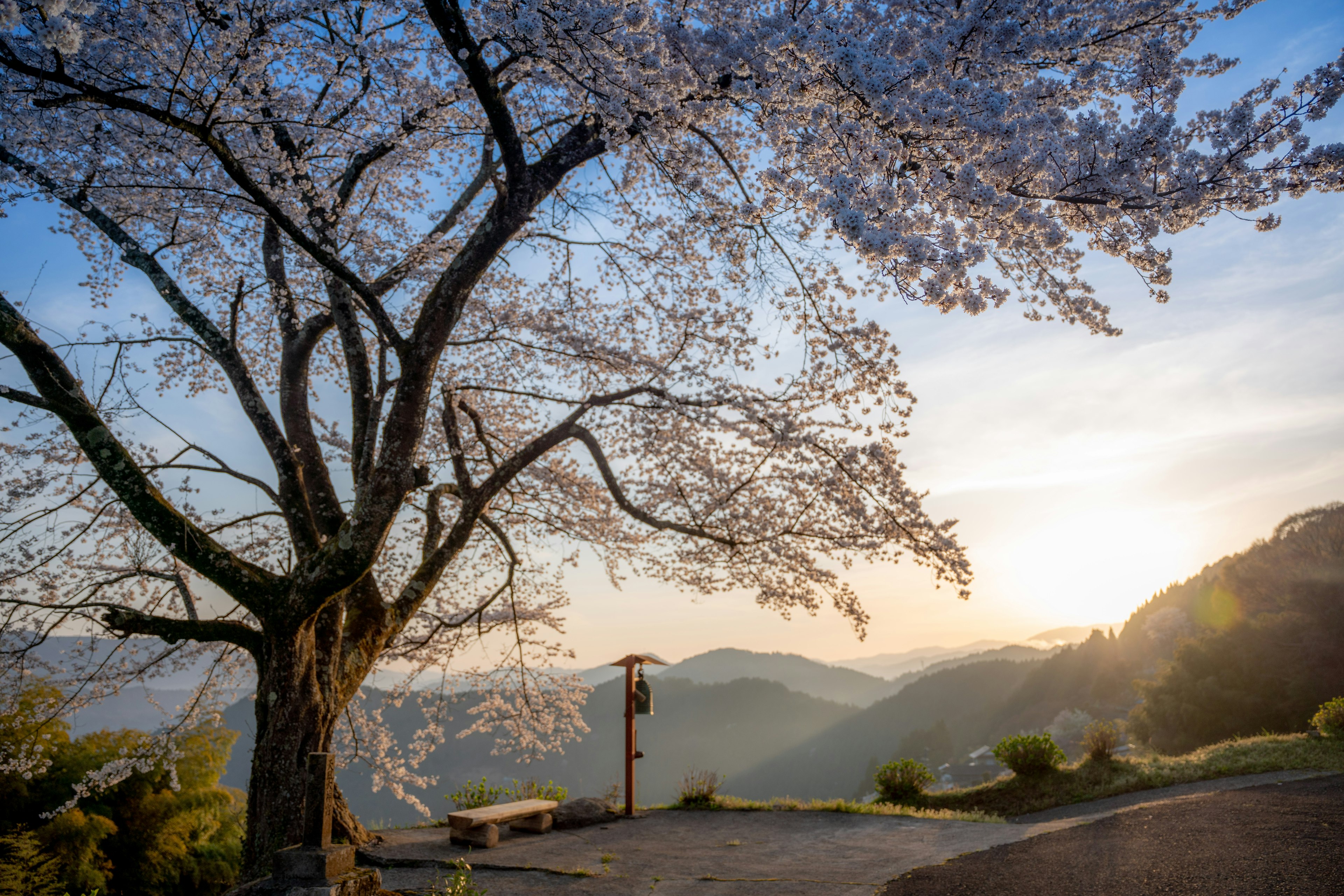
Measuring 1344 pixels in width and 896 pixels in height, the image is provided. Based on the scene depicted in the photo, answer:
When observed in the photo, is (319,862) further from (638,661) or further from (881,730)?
(881,730)

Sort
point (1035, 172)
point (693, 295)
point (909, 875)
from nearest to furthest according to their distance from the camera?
point (1035, 172) → point (909, 875) → point (693, 295)

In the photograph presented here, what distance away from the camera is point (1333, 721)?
34.2 ft

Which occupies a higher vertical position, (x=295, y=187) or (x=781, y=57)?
(x=295, y=187)

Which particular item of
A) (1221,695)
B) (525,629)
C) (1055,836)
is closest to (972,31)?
(1055,836)

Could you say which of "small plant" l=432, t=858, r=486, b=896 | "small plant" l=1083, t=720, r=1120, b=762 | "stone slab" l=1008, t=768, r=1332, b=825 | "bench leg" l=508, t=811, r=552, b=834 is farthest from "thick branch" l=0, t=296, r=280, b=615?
"small plant" l=1083, t=720, r=1120, b=762

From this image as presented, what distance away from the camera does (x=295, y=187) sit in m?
A: 6.90

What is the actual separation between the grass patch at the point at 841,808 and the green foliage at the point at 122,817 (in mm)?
6757

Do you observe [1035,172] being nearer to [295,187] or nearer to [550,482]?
[295,187]

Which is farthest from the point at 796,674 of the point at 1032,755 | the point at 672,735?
the point at 1032,755

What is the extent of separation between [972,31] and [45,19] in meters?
5.16

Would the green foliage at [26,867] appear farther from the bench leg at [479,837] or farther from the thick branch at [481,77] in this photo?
the thick branch at [481,77]

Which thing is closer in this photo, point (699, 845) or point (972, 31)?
point (972, 31)

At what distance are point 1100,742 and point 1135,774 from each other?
→ 0.84m

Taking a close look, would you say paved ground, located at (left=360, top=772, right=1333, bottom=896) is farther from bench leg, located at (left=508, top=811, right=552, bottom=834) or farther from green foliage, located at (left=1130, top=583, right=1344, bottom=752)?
green foliage, located at (left=1130, top=583, right=1344, bottom=752)
